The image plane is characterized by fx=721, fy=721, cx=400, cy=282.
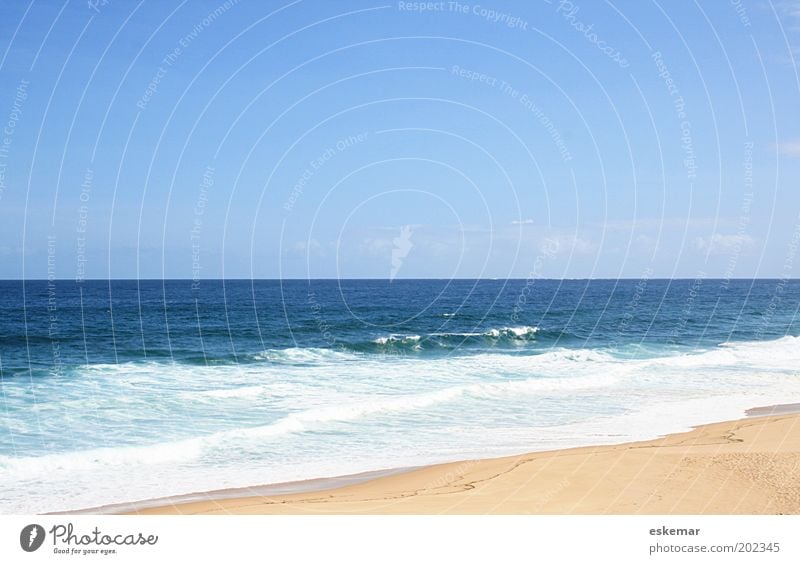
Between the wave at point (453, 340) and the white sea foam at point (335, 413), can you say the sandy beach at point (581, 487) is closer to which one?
the white sea foam at point (335, 413)

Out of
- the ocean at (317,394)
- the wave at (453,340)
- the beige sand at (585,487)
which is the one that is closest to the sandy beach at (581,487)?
the beige sand at (585,487)

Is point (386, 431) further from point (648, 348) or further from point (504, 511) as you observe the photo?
point (648, 348)

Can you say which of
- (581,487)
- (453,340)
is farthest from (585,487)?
(453,340)

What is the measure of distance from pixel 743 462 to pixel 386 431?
7.45 metres

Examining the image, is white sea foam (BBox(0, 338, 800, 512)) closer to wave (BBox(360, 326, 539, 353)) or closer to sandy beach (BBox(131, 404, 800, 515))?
sandy beach (BBox(131, 404, 800, 515))

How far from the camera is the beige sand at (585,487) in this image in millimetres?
10594

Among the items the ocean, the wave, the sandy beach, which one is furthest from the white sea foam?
the wave

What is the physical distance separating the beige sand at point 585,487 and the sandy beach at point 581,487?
0.05 ft

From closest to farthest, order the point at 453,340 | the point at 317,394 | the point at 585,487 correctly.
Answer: the point at 585,487, the point at 317,394, the point at 453,340

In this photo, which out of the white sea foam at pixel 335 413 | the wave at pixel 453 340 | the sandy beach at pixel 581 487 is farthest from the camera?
the wave at pixel 453 340

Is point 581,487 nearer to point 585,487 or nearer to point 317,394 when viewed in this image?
point 585,487

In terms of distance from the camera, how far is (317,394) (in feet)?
71.6

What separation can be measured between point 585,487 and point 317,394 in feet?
37.6

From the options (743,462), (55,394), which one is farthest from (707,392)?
(55,394)
